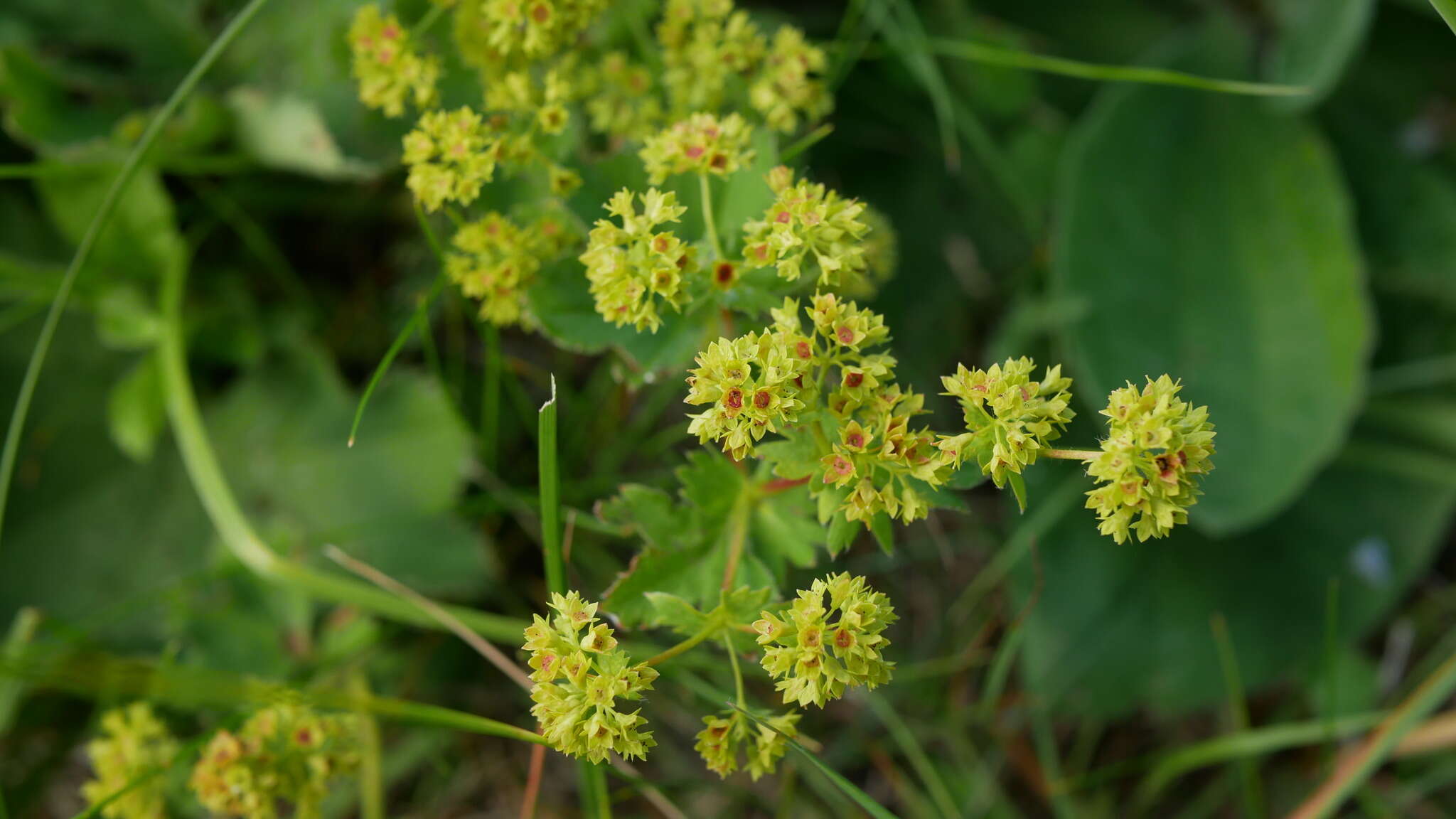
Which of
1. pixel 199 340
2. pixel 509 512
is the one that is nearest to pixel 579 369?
pixel 509 512

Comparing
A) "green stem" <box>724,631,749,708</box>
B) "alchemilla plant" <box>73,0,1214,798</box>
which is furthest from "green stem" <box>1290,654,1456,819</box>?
"green stem" <box>724,631,749,708</box>

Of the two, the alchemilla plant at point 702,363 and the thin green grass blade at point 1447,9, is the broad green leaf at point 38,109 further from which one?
the thin green grass blade at point 1447,9

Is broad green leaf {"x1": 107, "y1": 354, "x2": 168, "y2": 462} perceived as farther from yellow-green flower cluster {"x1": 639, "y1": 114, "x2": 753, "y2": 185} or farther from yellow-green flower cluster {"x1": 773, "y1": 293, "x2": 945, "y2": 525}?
yellow-green flower cluster {"x1": 773, "y1": 293, "x2": 945, "y2": 525}

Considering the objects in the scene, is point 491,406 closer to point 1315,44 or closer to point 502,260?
point 502,260

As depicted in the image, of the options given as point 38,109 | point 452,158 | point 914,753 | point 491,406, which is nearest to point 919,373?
point 914,753

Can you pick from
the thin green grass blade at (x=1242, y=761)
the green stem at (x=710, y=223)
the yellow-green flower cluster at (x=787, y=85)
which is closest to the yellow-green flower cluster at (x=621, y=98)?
the yellow-green flower cluster at (x=787, y=85)
